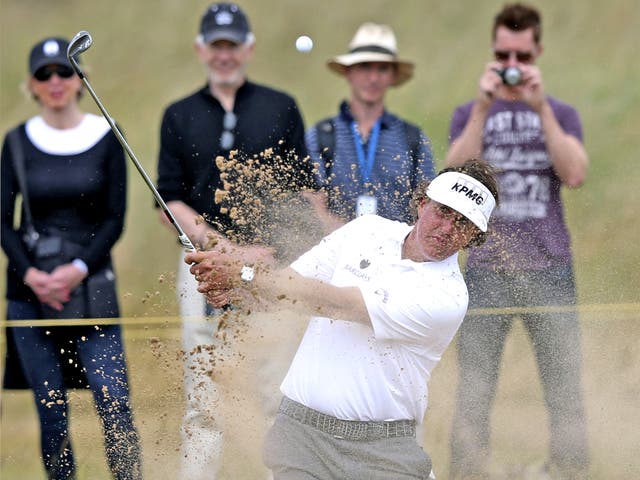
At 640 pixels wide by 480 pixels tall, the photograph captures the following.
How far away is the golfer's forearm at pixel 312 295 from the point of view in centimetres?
474

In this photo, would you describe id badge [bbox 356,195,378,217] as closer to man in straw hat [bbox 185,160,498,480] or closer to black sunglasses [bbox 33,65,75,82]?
man in straw hat [bbox 185,160,498,480]

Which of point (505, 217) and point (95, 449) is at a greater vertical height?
point (505, 217)

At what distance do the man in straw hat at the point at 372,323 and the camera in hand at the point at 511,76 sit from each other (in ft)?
4.73

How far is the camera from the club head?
15.9ft

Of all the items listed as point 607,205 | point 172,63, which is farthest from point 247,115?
point 172,63

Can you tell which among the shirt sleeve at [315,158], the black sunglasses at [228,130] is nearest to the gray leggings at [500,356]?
the shirt sleeve at [315,158]

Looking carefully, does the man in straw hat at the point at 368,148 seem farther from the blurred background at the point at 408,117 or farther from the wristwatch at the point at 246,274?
the wristwatch at the point at 246,274

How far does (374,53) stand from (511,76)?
79 cm

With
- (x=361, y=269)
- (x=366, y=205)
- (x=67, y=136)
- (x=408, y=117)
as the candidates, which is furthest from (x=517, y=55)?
(x=408, y=117)

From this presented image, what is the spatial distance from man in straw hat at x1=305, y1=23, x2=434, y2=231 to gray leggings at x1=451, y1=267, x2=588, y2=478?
1.77 ft

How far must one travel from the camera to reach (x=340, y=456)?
15.9ft

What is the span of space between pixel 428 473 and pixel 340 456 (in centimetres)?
37

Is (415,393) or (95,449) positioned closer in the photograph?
(415,393)

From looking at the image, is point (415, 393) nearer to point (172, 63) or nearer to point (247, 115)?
point (247, 115)
